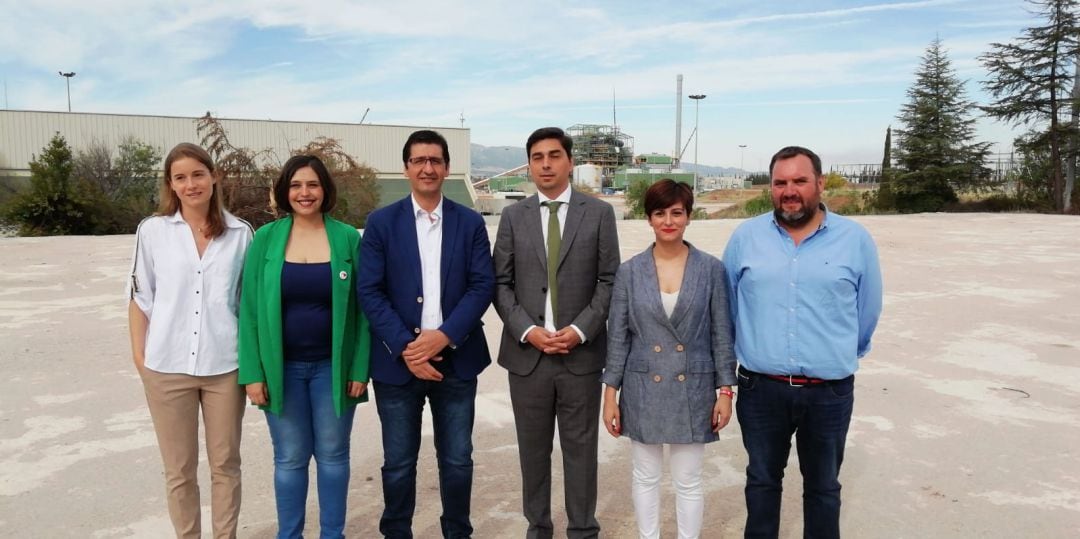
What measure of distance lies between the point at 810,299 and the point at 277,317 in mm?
2254

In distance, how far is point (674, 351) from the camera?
123 inches

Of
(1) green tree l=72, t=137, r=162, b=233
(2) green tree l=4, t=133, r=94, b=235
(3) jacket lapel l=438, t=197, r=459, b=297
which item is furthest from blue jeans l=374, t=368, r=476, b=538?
(1) green tree l=72, t=137, r=162, b=233

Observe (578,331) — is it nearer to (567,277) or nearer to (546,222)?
(567,277)

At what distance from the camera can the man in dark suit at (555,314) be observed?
331cm

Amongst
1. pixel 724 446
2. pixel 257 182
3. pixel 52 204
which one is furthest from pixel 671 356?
pixel 52 204

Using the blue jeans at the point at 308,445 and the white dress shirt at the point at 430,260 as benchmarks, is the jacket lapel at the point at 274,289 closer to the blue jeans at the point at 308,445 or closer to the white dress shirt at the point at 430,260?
the blue jeans at the point at 308,445

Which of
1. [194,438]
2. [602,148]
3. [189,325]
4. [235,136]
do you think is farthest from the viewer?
[602,148]

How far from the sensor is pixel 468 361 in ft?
10.9

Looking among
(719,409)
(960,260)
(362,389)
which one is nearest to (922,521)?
(719,409)

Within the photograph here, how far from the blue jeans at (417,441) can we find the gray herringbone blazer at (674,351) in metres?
0.74

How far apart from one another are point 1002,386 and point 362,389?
5.76 metres

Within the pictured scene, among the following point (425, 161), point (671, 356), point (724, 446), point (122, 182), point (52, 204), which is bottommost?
point (724, 446)

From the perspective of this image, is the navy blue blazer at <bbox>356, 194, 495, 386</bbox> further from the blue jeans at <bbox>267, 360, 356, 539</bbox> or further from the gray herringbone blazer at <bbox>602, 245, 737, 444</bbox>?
the gray herringbone blazer at <bbox>602, 245, 737, 444</bbox>

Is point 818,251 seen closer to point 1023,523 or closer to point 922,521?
point 922,521
